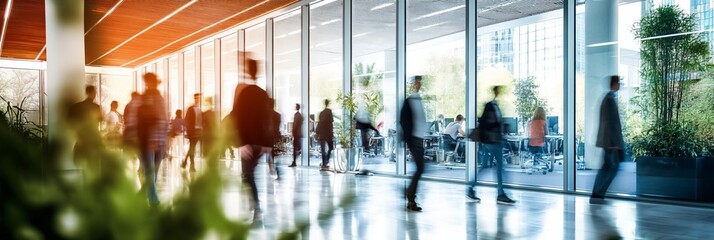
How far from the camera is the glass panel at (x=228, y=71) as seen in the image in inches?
628

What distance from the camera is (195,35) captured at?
15938 millimetres

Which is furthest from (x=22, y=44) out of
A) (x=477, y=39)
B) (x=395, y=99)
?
(x=477, y=39)

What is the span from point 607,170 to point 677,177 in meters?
0.94

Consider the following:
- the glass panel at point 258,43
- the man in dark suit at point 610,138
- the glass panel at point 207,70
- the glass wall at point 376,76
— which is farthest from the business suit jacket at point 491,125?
the glass panel at point 207,70

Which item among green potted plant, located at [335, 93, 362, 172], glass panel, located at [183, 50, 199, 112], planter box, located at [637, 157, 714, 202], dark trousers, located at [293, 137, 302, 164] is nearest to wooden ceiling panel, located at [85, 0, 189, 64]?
glass panel, located at [183, 50, 199, 112]

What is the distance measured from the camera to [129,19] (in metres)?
13.1

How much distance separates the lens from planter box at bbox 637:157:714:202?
20.5ft

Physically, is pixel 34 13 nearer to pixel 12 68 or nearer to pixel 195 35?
pixel 195 35

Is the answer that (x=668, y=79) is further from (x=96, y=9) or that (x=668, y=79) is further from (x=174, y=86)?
(x=174, y=86)

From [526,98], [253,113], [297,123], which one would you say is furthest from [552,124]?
[297,123]

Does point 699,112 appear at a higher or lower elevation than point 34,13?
lower

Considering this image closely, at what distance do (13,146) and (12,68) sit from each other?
26.9 meters

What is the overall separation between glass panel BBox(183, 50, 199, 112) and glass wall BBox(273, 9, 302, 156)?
600 centimetres

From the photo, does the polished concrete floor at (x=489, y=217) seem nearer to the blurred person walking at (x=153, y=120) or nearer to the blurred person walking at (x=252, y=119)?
the blurred person walking at (x=153, y=120)
